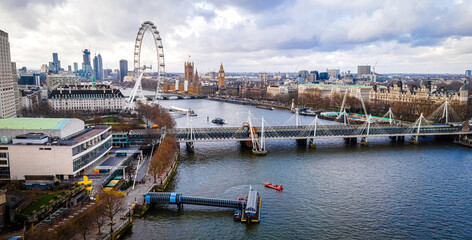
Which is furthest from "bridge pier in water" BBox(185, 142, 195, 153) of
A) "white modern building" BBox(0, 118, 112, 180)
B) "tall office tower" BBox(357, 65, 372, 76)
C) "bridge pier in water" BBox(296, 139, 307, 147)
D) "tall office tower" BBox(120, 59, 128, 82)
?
"tall office tower" BBox(357, 65, 372, 76)

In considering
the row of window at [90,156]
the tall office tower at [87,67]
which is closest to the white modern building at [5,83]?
the row of window at [90,156]

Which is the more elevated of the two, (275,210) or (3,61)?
(3,61)

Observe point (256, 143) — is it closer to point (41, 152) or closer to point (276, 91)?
point (41, 152)

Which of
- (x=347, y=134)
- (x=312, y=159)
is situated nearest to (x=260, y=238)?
(x=312, y=159)

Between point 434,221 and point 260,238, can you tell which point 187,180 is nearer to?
point 260,238

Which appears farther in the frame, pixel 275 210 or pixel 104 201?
pixel 275 210

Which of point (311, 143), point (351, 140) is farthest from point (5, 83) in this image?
point (351, 140)

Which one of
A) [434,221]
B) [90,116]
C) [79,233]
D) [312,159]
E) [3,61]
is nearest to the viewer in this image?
[79,233]

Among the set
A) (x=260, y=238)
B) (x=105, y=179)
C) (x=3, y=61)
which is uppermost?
→ (x=3, y=61)
